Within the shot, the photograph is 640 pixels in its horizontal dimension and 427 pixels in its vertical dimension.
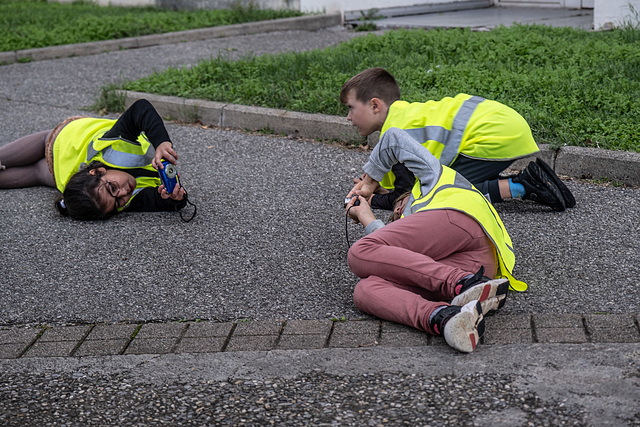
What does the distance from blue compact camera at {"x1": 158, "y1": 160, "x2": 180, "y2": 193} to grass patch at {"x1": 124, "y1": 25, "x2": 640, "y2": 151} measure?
186 centimetres

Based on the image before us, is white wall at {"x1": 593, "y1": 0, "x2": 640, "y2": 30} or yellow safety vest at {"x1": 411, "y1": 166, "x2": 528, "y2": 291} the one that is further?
white wall at {"x1": 593, "y1": 0, "x2": 640, "y2": 30}

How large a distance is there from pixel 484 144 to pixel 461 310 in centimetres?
160

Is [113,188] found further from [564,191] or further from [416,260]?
[564,191]

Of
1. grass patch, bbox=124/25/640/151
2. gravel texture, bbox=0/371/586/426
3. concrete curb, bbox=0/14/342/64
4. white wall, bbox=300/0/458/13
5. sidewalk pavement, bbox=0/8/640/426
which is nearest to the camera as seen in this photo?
gravel texture, bbox=0/371/586/426

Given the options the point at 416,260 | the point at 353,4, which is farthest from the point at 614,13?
the point at 416,260

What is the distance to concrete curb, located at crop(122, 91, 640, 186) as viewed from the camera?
465 centimetres

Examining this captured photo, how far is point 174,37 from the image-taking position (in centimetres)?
1077

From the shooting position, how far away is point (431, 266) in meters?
3.10

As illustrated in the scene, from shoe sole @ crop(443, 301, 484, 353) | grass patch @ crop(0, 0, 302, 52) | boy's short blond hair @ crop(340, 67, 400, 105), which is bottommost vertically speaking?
shoe sole @ crop(443, 301, 484, 353)

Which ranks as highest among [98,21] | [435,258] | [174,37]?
[98,21]

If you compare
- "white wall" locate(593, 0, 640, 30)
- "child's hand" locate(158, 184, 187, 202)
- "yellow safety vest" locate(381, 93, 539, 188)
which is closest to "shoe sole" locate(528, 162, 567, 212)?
"yellow safety vest" locate(381, 93, 539, 188)

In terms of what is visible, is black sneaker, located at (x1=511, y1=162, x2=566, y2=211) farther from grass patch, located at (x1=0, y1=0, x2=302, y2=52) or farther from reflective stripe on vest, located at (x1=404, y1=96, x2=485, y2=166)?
grass patch, located at (x1=0, y1=0, x2=302, y2=52)

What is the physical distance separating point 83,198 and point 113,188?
0.62 ft

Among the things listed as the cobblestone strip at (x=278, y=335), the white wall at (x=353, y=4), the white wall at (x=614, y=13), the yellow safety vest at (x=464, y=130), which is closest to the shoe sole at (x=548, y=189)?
the yellow safety vest at (x=464, y=130)
